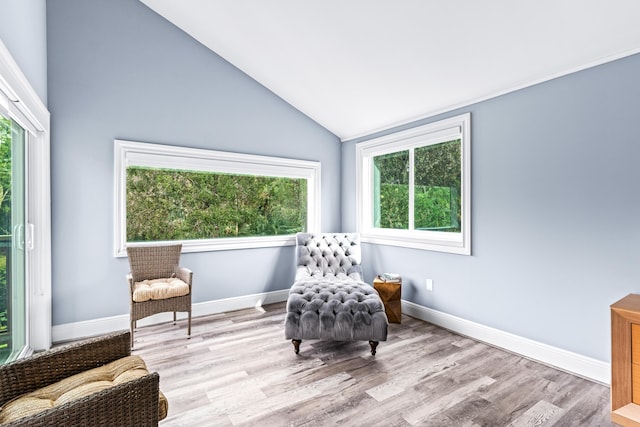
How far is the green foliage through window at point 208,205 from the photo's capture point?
3494 millimetres

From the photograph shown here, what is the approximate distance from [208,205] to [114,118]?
4.14 ft

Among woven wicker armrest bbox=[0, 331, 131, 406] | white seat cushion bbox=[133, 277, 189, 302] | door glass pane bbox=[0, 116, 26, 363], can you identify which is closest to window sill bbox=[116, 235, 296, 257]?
white seat cushion bbox=[133, 277, 189, 302]

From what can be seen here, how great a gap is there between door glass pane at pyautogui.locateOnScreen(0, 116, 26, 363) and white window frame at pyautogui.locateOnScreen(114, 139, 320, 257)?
779mm

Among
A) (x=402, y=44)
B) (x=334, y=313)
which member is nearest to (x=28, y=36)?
(x=402, y=44)

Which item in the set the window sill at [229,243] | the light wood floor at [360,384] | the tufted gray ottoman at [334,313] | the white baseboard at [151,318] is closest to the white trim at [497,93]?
the window sill at [229,243]

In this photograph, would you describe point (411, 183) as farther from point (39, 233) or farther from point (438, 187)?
point (39, 233)

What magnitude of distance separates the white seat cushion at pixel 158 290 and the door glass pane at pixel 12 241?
774 millimetres

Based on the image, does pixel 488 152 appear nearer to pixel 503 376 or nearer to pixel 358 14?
pixel 358 14

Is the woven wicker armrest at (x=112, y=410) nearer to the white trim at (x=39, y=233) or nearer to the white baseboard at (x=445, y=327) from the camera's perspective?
the white trim at (x=39, y=233)

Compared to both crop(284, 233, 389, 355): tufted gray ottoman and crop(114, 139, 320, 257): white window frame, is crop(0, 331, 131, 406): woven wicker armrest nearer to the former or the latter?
crop(284, 233, 389, 355): tufted gray ottoman

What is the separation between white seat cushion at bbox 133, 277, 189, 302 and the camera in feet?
9.57

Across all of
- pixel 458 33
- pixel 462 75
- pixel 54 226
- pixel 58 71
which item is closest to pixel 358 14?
pixel 458 33

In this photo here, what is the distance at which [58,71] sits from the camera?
2.97 m

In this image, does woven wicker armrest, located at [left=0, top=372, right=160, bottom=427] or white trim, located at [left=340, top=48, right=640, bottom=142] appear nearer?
woven wicker armrest, located at [left=0, top=372, right=160, bottom=427]
